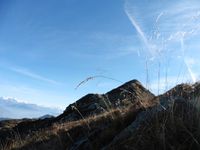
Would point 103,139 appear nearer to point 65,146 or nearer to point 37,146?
point 65,146

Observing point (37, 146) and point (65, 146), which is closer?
point (65, 146)

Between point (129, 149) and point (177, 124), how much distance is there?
2.78 ft

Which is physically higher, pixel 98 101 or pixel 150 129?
pixel 98 101

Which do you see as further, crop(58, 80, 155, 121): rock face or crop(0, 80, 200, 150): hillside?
crop(58, 80, 155, 121): rock face

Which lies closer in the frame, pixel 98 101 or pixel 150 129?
pixel 150 129

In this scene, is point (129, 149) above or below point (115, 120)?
below

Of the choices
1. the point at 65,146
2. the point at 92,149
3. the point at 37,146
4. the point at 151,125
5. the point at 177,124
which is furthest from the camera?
the point at 37,146

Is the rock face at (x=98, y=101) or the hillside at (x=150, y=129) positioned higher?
the rock face at (x=98, y=101)

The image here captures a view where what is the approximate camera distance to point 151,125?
5582 mm

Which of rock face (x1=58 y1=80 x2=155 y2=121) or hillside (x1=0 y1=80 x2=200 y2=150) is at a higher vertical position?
rock face (x1=58 y1=80 x2=155 y2=121)

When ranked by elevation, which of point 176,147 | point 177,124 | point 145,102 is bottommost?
point 176,147

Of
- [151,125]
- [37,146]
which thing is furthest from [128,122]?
[37,146]

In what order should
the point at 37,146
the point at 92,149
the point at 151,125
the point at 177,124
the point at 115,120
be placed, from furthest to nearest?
the point at 37,146
the point at 115,120
the point at 92,149
the point at 151,125
the point at 177,124

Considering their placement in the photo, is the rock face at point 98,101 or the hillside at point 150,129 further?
the rock face at point 98,101
